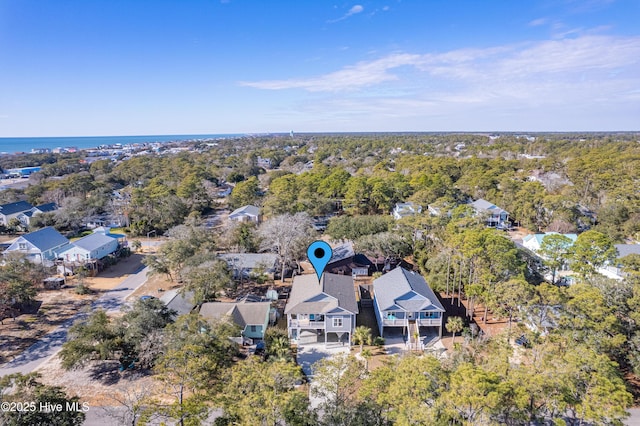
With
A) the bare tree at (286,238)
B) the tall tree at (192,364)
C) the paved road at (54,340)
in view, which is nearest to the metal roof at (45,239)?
the paved road at (54,340)

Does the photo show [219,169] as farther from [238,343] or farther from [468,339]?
[468,339]

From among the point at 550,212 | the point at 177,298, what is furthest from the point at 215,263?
the point at 550,212

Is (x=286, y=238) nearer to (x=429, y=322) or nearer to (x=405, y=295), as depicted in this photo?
(x=405, y=295)

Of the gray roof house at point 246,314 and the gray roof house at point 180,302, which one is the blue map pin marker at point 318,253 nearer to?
the gray roof house at point 246,314

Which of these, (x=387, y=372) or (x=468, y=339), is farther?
(x=468, y=339)

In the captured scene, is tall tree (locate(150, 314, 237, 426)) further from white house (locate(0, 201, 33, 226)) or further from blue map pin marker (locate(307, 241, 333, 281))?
white house (locate(0, 201, 33, 226))

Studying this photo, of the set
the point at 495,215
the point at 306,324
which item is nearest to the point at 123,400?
the point at 306,324
